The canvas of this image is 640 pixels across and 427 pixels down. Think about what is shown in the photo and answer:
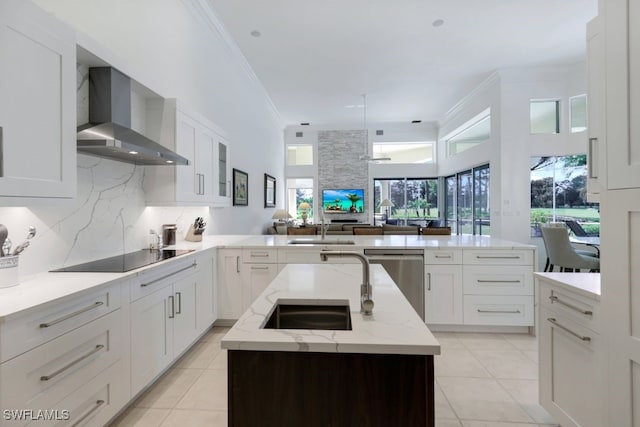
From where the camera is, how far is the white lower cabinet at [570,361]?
1.42 metres

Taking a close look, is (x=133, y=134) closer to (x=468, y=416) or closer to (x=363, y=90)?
(x=468, y=416)

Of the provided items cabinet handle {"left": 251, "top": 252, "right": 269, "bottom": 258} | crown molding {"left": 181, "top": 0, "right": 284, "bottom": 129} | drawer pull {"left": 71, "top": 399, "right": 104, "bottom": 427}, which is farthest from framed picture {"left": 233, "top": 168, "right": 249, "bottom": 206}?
drawer pull {"left": 71, "top": 399, "right": 104, "bottom": 427}

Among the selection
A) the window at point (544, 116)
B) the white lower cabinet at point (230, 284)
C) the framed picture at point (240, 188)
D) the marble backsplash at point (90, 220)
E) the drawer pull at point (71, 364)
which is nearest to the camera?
the drawer pull at point (71, 364)

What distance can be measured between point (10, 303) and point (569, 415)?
8.63 feet

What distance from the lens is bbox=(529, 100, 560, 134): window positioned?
5734mm

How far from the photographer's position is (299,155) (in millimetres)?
9703

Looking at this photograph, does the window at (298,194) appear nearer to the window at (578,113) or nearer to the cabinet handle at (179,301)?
the window at (578,113)

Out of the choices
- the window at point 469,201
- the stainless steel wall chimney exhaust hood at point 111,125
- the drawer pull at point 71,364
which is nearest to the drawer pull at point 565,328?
the drawer pull at point 71,364

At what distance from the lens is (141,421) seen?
186cm

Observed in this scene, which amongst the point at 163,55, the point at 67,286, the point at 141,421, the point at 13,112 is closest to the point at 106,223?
the point at 67,286

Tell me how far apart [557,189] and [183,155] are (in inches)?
244

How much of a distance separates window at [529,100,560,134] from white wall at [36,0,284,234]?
5.24 m

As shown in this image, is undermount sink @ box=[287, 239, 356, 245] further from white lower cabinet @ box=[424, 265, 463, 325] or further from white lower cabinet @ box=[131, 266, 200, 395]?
white lower cabinet @ box=[131, 266, 200, 395]

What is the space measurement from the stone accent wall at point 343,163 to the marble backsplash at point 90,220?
6715 millimetres
